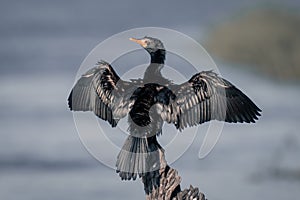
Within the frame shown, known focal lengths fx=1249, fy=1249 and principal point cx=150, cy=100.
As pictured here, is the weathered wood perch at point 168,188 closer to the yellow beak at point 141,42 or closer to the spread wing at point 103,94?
the spread wing at point 103,94

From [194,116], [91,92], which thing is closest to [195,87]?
[194,116]

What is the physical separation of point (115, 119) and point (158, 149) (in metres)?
1.65

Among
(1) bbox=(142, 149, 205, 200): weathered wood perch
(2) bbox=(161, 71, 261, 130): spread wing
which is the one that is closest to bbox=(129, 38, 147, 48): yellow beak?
(2) bbox=(161, 71, 261, 130): spread wing

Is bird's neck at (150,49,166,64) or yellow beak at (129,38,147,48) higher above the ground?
yellow beak at (129,38,147,48)

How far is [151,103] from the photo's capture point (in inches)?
1172

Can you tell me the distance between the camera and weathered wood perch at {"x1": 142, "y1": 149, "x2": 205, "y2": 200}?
90.3ft

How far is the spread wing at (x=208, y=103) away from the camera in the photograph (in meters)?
30.6

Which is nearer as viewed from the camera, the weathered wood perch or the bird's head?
the weathered wood perch

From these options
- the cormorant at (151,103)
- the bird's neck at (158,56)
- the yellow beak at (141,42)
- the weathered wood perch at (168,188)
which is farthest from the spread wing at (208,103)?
the weathered wood perch at (168,188)

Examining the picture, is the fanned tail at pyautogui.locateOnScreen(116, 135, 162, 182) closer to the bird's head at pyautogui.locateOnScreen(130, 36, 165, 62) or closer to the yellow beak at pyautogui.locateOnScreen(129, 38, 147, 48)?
the bird's head at pyautogui.locateOnScreen(130, 36, 165, 62)

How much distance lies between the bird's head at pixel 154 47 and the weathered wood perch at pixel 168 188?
338 cm

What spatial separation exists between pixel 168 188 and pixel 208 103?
12.8ft

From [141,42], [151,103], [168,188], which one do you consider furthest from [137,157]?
[141,42]

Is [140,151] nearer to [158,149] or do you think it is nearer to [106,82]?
[158,149]
